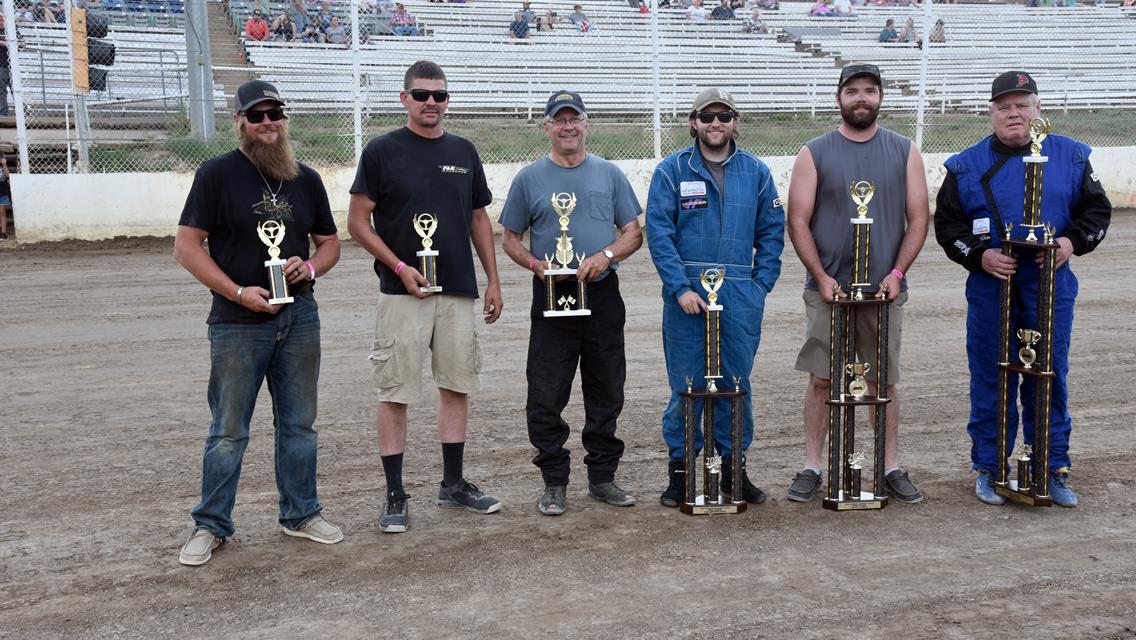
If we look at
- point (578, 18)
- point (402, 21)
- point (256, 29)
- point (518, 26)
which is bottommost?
point (256, 29)

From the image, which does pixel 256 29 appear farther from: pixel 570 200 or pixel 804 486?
pixel 804 486

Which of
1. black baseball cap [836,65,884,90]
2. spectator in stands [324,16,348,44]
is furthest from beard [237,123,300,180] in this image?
spectator in stands [324,16,348,44]

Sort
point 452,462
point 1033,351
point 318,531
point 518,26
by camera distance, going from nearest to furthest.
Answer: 1. point 318,531
2. point 1033,351
3. point 452,462
4. point 518,26

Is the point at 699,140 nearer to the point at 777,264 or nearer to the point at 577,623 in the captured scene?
the point at 777,264

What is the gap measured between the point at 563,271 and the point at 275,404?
1.55 m

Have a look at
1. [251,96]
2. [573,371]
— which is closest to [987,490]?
[573,371]

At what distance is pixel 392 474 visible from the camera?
562 cm

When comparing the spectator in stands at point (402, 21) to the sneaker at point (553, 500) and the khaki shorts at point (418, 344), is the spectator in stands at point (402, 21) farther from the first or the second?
the sneaker at point (553, 500)

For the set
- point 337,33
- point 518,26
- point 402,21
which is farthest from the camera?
point 518,26

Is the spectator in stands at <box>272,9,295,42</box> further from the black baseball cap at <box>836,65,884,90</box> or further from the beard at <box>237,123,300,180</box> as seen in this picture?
the black baseball cap at <box>836,65,884,90</box>

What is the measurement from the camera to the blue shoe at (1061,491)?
5758mm

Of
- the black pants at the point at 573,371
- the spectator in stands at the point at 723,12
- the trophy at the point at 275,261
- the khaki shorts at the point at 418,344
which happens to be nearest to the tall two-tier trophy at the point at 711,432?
the black pants at the point at 573,371

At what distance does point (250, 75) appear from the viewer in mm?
15234

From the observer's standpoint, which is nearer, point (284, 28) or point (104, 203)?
point (104, 203)
